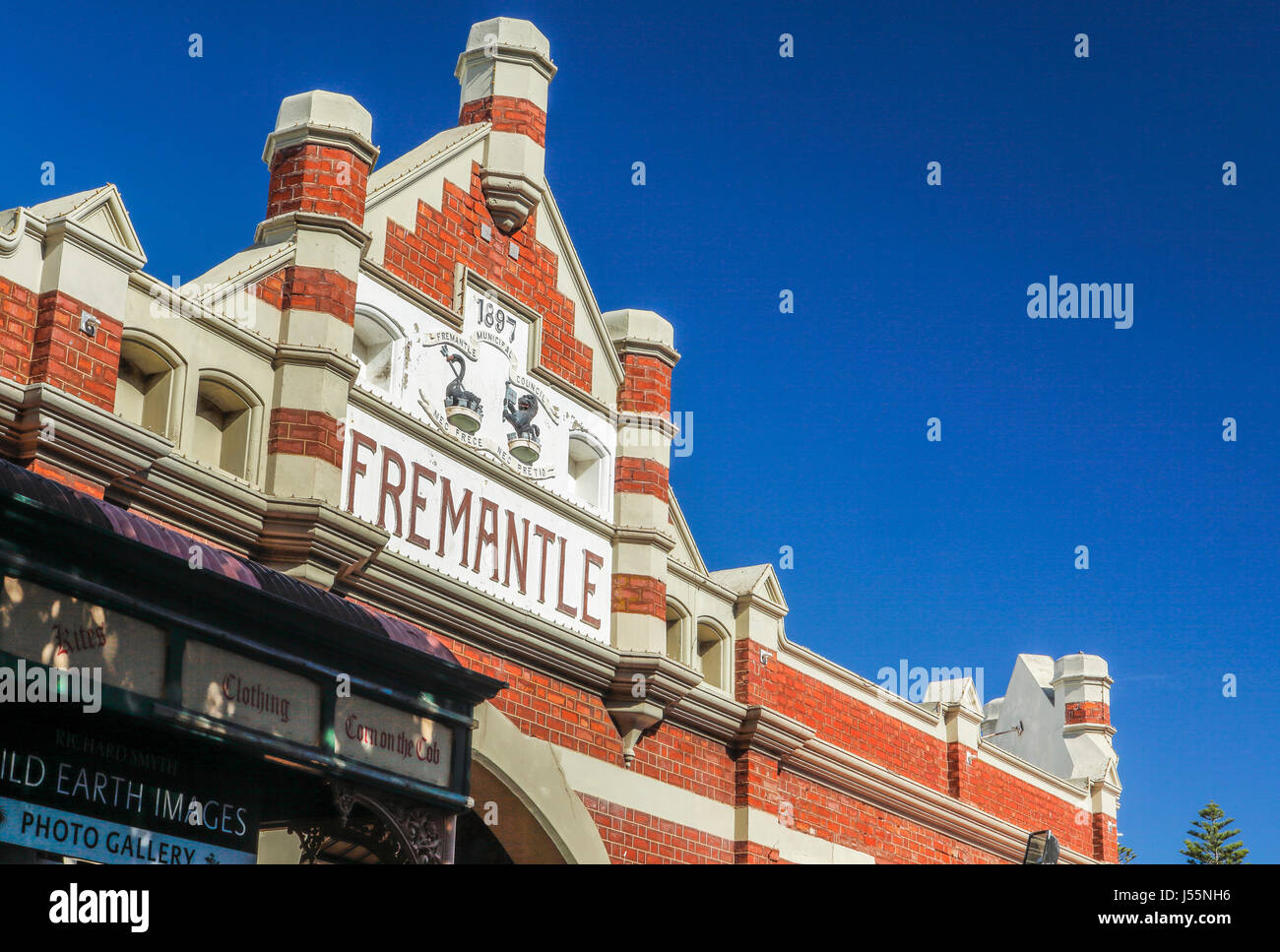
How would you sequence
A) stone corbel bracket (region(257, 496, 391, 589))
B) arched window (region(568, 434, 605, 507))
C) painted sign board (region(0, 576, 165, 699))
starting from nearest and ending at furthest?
painted sign board (region(0, 576, 165, 699)), stone corbel bracket (region(257, 496, 391, 589)), arched window (region(568, 434, 605, 507))

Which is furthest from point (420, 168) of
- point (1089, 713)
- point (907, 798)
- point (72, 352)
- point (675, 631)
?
point (1089, 713)

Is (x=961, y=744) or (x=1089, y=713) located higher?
(x=1089, y=713)

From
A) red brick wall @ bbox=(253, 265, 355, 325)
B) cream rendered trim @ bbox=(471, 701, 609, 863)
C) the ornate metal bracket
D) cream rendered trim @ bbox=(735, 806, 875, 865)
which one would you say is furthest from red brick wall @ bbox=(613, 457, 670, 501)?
the ornate metal bracket

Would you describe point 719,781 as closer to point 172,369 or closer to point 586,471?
point 586,471

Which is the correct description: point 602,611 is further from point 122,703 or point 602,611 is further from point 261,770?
point 122,703

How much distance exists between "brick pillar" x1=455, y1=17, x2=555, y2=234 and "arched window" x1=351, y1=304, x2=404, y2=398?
266 cm

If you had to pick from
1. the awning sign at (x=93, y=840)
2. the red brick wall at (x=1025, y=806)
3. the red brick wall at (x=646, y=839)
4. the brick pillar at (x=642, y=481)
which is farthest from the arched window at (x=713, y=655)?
the awning sign at (x=93, y=840)

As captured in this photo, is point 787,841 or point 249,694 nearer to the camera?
point 249,694

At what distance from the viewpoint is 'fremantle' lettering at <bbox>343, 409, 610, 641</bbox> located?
596 inches

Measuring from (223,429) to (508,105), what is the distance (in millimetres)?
5932

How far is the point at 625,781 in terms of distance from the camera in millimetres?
17984

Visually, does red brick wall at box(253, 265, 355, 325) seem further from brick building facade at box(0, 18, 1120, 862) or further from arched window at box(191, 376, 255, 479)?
arched window at box(191, 376, 255, 479)

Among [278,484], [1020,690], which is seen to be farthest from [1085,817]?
[278,484]

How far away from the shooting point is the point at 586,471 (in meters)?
18.8
